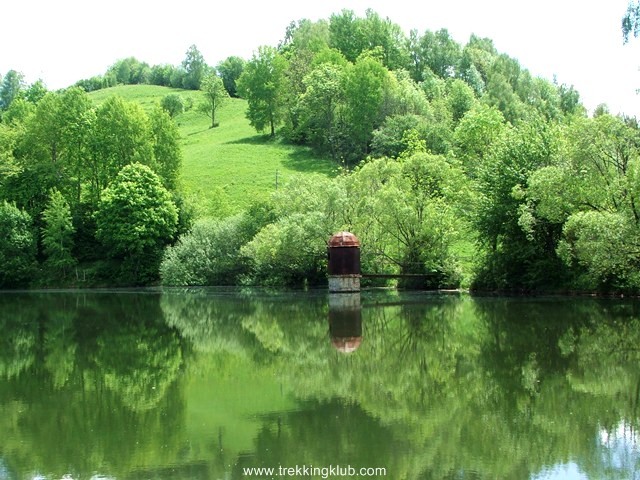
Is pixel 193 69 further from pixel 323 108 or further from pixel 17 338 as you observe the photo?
pixel 17 338

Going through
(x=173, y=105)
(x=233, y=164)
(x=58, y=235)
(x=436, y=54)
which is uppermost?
(x=436, y=54)

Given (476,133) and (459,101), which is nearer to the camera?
(476,133)

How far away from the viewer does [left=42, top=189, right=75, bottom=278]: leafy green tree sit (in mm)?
56750

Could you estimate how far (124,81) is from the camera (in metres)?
137

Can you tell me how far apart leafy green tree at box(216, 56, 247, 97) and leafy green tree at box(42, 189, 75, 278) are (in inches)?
2505

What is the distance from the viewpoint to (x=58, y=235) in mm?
56594

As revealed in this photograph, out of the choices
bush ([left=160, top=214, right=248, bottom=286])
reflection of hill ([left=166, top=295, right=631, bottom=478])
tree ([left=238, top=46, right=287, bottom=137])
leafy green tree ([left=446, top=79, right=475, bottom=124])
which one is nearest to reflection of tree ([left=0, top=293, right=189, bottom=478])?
reflection of hill ([left=166, top=295, right=631, bottom=478])

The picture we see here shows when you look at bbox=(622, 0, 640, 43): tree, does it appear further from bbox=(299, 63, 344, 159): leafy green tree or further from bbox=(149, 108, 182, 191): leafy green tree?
bbox=(299, 63, 344, 159): leafy green tree

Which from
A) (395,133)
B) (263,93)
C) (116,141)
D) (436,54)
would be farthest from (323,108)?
(436,54)

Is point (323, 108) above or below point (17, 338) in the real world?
above

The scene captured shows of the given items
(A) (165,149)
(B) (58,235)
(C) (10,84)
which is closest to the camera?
(B) (58,235)

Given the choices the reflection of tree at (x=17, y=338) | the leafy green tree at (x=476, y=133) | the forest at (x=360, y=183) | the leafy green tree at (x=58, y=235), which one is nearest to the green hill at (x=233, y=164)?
the forest at (x=360, y=183)

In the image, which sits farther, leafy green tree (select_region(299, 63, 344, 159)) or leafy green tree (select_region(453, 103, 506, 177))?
leafy green tree (select_region(299, 63, 344, 159))

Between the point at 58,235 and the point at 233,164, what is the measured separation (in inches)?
813
